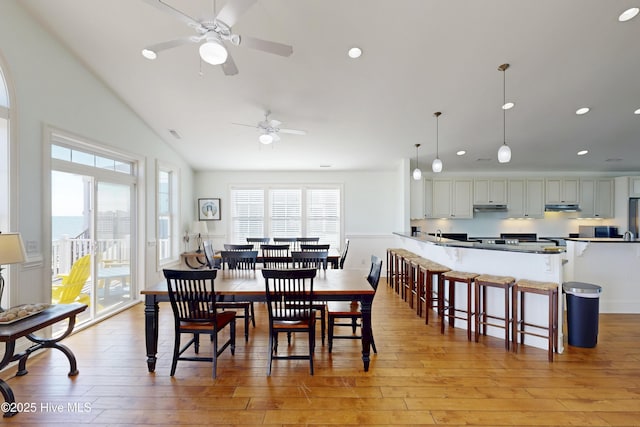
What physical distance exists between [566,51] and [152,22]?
4355 millimetres

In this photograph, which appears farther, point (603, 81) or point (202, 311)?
→ point (603, 81)

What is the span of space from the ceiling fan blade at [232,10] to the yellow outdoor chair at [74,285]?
11.9 feet

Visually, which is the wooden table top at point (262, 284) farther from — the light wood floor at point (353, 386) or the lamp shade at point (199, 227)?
the lamp shade at point (199, 227)

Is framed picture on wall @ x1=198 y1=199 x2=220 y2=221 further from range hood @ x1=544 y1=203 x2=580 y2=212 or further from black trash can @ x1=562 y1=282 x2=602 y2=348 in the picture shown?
range hood @ x1=544 y1=203 x2=580 y2=212

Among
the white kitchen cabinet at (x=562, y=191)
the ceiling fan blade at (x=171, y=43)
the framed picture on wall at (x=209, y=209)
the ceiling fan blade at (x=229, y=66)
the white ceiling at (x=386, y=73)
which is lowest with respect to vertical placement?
the framed picture on wall at (x=209, y=209)

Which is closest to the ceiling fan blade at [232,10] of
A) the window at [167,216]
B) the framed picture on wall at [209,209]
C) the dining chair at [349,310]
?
the dining chair at [349,310]

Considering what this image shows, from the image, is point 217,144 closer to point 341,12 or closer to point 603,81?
point 341,12

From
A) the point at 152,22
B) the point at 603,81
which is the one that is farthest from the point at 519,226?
the point at 152,22

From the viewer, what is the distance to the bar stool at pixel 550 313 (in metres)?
2.94

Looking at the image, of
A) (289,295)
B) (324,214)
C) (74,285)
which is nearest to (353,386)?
(289,295)

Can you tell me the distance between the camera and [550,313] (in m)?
2.96

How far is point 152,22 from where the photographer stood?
2955 millimetres

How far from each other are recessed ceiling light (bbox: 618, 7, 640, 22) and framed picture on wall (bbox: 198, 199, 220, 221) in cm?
695

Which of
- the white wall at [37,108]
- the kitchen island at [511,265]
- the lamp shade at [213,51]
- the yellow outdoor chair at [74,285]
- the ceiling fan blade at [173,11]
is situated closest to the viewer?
the ceiling fan blade at [173,11]
